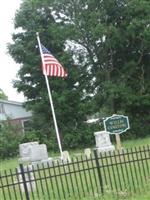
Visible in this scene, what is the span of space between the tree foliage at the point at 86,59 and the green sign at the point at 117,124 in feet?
48.2

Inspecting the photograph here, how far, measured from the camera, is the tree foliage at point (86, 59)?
38.7 m

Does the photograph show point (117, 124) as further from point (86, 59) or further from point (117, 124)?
point (86, 59)

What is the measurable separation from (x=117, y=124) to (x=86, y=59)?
59.5 feet

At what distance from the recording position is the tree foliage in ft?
127

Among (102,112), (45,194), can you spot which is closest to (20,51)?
(102,112)

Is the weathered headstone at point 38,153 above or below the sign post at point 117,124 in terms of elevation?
below

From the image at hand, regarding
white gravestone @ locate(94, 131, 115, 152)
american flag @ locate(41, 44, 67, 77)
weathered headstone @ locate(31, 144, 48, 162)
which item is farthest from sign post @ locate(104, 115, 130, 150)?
white gravestone @ locate(94, 131, 115, 152)

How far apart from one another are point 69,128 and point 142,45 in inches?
288

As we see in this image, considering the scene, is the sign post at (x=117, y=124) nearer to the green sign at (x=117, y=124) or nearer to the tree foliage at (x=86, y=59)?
the green sign at (x=117, y=124)

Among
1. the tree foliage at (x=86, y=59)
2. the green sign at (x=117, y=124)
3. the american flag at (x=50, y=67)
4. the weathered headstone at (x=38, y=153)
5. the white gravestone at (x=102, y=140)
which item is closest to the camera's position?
the green sign at (x=117, y=124)

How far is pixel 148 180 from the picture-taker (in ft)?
49.2

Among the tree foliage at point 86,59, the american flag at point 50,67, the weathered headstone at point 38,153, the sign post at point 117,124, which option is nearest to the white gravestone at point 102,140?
the american flag at point 50,67

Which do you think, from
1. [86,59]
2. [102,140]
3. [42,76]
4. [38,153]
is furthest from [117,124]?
[86,59]

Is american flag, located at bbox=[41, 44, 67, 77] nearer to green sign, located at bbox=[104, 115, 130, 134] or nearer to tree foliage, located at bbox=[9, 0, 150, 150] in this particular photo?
green sign, located at bbox=[104, 115, 130, 134]
